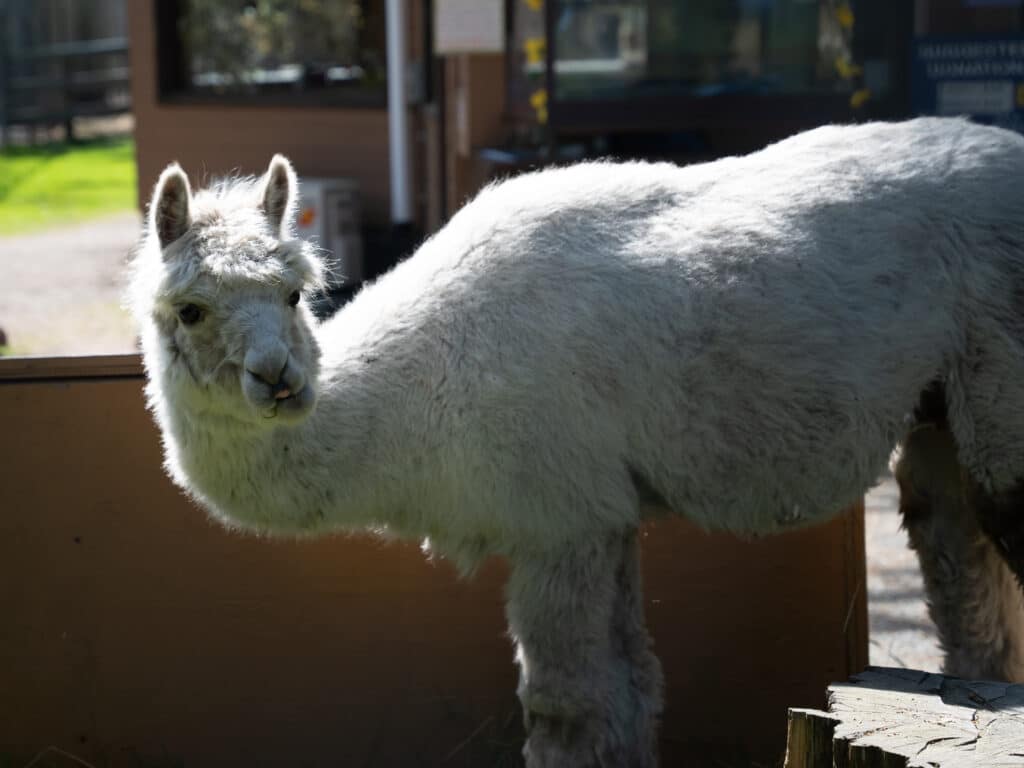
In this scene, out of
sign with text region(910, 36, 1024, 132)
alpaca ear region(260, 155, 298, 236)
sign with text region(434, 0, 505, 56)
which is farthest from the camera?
sign with text region(434, 0, 505, 56)

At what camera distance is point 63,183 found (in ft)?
81.9

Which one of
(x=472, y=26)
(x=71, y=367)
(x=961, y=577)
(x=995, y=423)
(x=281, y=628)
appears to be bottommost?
(x=281, y=628)

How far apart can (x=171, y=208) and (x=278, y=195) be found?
1.20 feet

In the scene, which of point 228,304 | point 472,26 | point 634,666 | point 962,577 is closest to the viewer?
point 228,304

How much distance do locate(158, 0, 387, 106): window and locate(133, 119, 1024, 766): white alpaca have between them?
9.84 m

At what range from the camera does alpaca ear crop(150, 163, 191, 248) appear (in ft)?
→ 14.6

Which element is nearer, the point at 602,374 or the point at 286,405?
the point at 286,405

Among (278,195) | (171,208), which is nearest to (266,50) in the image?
(278,195)

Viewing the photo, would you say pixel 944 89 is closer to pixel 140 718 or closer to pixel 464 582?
pixel 464 582

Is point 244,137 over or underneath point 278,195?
underneath

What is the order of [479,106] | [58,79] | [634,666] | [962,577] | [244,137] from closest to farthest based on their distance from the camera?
[634,666]
[962,577]
[479,106]
[244,137]
[58,79]

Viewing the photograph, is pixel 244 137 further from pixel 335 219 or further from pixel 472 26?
pixel 472 26

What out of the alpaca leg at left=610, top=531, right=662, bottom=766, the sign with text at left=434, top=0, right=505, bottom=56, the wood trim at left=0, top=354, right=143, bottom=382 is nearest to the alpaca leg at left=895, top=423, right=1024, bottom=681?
the alpaca leg at left=610, top=531, right=662, bottom=766

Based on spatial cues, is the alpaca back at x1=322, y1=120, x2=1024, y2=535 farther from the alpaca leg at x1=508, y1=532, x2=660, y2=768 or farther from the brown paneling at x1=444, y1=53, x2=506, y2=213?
the brown paneling at x1=444, y1=53, x2=506, y2=213
